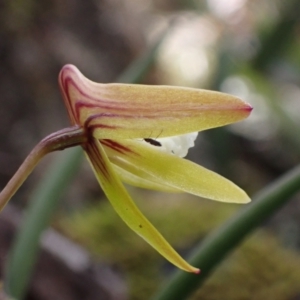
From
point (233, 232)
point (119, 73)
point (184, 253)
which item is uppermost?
point (119, 73)

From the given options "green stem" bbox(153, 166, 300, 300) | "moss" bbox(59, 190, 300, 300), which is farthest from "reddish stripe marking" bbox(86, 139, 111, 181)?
"moss" bbox(59, 190, 300, 300)

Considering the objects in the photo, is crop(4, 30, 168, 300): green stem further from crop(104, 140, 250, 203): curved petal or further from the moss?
the moss

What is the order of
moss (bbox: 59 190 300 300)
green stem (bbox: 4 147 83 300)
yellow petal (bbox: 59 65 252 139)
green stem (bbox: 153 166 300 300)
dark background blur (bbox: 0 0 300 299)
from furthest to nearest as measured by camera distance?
dark background blur (bbox: 0 0 300 299) → moss (bbox: 59 190 300 300) → green stem (bbox: 4 147 83 300) → green stem (bbox: 153 166 300 300) → yellow petal (bbox: 59 65 252 139)

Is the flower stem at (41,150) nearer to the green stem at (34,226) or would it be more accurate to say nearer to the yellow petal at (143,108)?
the yellow petal at (143,108)

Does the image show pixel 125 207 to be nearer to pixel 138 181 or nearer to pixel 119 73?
pixel 138 181

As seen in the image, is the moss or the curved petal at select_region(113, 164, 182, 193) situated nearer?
the curved petal at select_region(113, 164, 182, 193)

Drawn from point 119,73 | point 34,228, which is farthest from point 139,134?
point 119,73

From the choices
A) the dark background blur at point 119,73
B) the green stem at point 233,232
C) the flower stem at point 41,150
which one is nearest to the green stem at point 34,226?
the green stem at point 233,232
